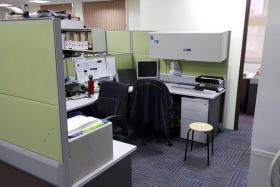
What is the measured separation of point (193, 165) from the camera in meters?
2.95

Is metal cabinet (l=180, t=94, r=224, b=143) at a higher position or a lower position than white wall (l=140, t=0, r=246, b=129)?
lower

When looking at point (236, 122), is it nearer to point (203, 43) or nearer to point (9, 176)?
point (203, 43)

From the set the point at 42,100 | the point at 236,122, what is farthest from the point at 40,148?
the point at 236,122

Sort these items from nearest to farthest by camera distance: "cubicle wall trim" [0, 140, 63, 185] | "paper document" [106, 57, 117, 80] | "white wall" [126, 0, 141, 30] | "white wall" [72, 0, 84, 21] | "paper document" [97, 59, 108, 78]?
"cubicle wall trim" [0, 140, 63, 185] < "paper document" [97, 59, 108, 78] < "paper document" [106, 57, 117, 80] < "white wall" [126, 0, 141, 30] < "white wall" [72, 0, 84, 21]

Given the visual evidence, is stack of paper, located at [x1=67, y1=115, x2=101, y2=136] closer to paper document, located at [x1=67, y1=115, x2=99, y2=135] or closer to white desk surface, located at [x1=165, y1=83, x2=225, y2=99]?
paper document, located at [x1=67, y1=115, x2=99, y2=135]

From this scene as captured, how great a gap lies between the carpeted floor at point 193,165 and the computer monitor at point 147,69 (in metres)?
1.10

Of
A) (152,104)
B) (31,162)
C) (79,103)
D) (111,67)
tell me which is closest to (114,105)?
(79,103)

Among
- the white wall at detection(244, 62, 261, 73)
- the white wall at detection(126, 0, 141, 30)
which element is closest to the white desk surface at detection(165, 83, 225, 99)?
the white wall at detection(244, 62, 261, 73)

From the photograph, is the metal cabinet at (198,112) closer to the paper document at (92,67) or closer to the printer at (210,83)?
the printer at (210,83)

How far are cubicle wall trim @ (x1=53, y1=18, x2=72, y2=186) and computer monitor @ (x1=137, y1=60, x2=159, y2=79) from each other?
289 cm

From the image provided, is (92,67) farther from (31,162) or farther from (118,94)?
(31,162)

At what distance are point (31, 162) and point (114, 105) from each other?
5.18ft

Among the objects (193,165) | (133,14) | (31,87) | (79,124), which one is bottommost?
(193,165)

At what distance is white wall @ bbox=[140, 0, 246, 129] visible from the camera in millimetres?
3533
